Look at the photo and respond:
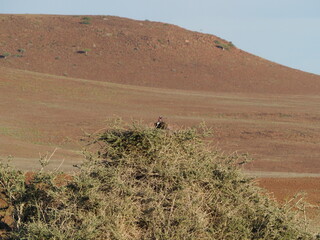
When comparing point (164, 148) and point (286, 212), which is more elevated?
point (164, 148)

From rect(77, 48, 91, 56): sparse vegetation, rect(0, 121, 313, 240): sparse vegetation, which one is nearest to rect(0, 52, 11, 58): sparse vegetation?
rect(77, 48, 91, 56): sparse vegetation

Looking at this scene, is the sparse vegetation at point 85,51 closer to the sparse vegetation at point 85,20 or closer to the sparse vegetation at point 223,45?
the sparse vegetation at point 85,20

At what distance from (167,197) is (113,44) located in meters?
83.6

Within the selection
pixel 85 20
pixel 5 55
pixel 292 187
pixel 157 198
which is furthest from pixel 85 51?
pixel 157 198

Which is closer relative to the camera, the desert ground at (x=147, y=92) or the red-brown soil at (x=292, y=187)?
the red-brown soil at (x=292, y=187)

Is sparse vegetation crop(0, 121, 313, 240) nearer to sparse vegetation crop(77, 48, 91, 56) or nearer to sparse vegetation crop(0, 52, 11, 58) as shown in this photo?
sparse vegetation crop(0, 52, 11, 58)

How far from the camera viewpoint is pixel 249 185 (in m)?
6.92

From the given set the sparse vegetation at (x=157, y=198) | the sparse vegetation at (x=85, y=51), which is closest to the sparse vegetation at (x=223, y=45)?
the sparse vegetation at (x=85, y=51)

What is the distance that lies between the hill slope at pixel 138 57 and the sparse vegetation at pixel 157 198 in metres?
67.6

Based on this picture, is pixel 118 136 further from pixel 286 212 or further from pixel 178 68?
pixel 178 68

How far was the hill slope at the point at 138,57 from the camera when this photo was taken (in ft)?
257

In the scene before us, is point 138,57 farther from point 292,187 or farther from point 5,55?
point 292,187

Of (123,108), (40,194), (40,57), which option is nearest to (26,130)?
(123,108)

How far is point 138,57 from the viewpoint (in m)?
85.3
